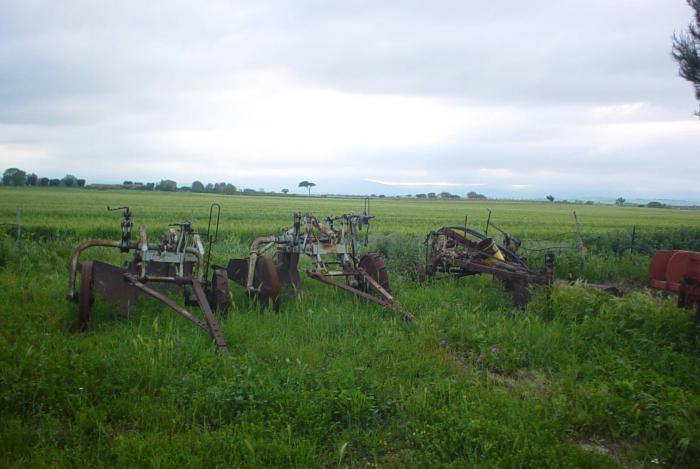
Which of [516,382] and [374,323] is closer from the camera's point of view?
[516,382]

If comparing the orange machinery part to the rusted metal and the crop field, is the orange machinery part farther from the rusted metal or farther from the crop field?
the crop field

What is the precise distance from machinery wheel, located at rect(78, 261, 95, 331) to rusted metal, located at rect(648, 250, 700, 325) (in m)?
6.81

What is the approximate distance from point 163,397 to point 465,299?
533cm

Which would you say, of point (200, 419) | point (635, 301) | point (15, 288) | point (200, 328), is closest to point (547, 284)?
point (635, 301)

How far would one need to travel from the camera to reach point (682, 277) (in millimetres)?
6207

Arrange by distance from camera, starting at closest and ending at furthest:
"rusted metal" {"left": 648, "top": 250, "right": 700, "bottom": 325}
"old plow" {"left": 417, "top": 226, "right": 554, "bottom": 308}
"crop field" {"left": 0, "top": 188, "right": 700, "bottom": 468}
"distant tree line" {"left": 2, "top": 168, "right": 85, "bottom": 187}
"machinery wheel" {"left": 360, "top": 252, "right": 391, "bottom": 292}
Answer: "crop field" {"left": 0, "top": 188, "right": 700, "bottom": 468} < "rusted metal" {"left": 648, "top": 250, "right": 700, "bottom": 325} < "old plow" {"left": 417, "top": 226, "right": 554, "bottom": 308} < "machinery wheel" {"left": 360, "top": 252, "right": 391, "bottom": 292} < "distant tree line" {"left": 2, "top": 168, "right": 85, "bottom": 187}

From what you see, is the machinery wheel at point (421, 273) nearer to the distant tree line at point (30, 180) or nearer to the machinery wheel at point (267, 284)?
the machinery wheel at point (267, 284)

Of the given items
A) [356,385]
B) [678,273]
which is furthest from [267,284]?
[678,273]

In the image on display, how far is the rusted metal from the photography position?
609cm

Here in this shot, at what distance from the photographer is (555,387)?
5.27 metres

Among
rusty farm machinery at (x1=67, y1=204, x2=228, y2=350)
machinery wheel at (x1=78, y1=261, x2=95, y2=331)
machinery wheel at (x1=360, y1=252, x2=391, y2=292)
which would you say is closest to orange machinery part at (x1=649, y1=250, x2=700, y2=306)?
machinery wheel at (x1=360, y1=252, x2=391, y2=292)

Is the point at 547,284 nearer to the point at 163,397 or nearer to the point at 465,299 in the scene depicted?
the point at 465,299

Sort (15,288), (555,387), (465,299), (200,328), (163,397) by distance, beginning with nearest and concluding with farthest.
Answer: (163,397), (555,387), (200,328), (15,288), (465,299)

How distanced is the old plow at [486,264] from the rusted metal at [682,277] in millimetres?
1702
